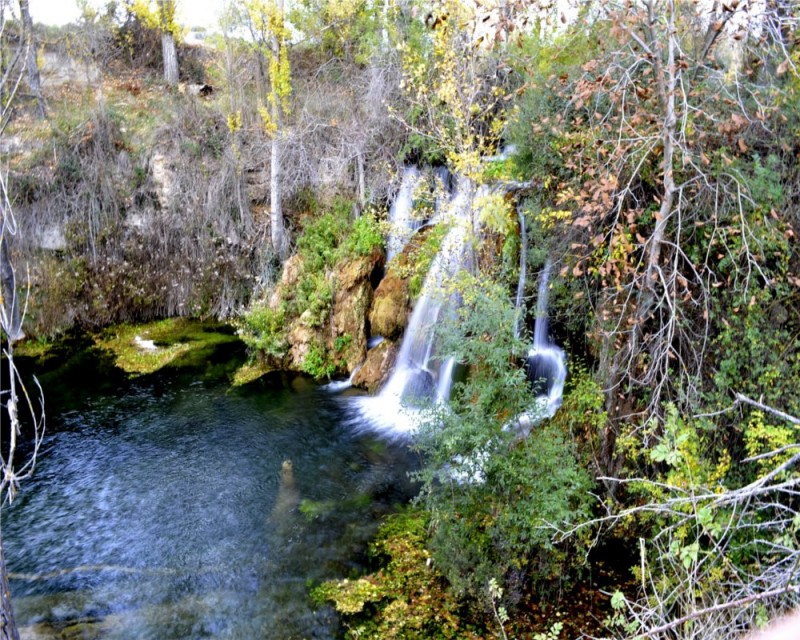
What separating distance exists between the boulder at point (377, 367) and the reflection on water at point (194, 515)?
0.73m

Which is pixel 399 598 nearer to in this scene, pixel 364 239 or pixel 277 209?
pixel 364 239

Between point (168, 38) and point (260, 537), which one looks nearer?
point (260, 537)

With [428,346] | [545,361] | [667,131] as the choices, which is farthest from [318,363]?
[667,131]

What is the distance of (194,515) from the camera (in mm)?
8172

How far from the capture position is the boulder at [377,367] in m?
11.9

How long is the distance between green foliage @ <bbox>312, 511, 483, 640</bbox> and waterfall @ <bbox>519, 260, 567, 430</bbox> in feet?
9.63

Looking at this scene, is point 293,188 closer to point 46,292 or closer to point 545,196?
point 46,292

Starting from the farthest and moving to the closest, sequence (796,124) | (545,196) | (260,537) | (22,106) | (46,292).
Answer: (22,106) → (46,292) → (545,196) → (260,537) → (796,124)

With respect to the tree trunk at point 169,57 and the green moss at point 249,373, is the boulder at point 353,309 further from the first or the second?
the tree trunk at point 169,57

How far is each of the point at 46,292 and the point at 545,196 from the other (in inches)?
498

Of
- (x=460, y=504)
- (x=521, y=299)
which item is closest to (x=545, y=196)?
(x=521, y=299)

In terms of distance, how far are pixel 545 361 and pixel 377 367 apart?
3.89m

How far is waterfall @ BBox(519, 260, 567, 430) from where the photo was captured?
886 centimetres

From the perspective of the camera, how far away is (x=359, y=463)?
9414mm
